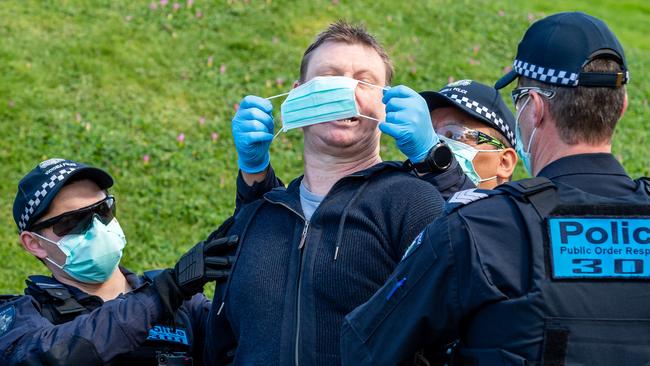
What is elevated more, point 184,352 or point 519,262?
point 519,262

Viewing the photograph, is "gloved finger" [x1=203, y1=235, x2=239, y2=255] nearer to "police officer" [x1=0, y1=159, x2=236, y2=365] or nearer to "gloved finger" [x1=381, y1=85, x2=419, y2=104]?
"police officer" [x1=0, y1=159, x2=236, y2=365]

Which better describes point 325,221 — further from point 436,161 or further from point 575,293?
point 575,293

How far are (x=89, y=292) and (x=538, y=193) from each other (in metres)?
2.70

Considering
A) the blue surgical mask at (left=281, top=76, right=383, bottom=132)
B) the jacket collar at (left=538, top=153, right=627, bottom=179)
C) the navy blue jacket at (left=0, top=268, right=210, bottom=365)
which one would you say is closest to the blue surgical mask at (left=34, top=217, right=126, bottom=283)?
the navy blue jacket at (left=0, top=268, right=210, bottom=365)

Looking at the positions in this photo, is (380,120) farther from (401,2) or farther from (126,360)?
(401,2)

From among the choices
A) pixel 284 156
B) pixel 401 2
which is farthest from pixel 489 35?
pixel 284 156

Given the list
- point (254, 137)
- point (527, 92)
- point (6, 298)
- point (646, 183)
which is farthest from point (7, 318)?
point (646, 183)

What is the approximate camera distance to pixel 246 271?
137 inches

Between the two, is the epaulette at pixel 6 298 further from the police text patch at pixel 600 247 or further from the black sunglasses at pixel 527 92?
the police text patch at pixel 600 247

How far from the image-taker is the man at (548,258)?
2.54m

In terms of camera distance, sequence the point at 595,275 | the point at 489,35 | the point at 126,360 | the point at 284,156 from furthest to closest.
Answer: the point at 489,35, the point at 284,156, the point at 126,360, the point at 595,275

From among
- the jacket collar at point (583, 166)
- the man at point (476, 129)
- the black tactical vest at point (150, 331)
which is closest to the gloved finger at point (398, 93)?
the jacket collar at point (583, 166)

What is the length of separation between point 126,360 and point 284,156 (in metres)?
5.24

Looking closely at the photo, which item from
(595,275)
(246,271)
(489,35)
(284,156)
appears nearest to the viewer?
(595,275)
